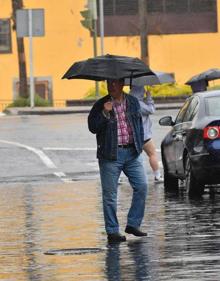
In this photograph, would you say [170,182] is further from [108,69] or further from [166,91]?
[166,91]

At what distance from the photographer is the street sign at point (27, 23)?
156 ft

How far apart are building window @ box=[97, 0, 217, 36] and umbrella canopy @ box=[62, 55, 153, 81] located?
54.5 m

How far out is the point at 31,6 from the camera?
67.8 meters

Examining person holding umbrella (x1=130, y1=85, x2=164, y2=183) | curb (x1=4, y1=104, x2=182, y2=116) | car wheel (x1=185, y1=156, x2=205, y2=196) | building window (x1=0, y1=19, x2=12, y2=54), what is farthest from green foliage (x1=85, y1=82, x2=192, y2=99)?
car wheel (x1=185, y1=156, x2=205, y2=196)

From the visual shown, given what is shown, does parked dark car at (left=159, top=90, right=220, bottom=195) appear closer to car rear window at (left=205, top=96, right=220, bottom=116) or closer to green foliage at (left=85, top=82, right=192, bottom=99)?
car rear window at (left=205, top=96, right=220, bottom=116)

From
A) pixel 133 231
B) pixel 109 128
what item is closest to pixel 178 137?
pixel 133 231

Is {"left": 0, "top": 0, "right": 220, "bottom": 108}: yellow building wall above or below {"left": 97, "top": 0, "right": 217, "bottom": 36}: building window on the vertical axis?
below

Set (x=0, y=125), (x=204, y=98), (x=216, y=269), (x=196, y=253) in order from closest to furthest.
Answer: (x=216, y=269) → (x=196, y=253) → (x=204, y=98) → (x=0, y=125)

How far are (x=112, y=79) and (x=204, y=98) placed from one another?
5.06m

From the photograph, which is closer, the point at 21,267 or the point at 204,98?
the point at 21,267

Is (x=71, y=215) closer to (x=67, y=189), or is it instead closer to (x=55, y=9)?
(x=67, y=189)

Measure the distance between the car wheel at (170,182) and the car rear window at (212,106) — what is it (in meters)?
2.02

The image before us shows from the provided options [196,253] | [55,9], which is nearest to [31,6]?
[55,9]

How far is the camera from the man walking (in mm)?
12914
